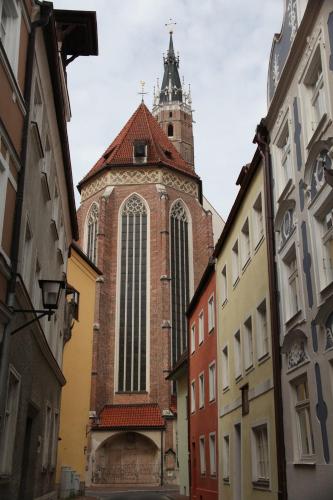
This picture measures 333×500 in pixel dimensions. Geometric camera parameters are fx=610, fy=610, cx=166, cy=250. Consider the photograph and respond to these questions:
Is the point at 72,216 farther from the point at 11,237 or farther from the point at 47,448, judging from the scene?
the point at 11,237

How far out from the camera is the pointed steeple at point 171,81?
77.4m

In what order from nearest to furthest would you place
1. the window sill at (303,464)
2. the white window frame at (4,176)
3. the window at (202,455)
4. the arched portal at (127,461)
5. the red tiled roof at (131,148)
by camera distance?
the white window frame at (4,176), the window sill at (303,464), the window at (202,455), the arched portal at (127,461), the red tiled roof at (131,148)

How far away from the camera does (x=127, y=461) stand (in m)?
39.3

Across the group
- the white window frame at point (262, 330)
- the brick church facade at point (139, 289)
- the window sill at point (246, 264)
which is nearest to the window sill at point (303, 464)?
the white window frame at point (262, 330)

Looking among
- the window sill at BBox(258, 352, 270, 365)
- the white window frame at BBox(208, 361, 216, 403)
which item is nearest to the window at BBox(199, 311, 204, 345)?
the white window frame at BBox(208, 361, 216, 403)

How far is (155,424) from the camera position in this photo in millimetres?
39281

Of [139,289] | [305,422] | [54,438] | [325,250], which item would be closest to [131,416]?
[139,289]

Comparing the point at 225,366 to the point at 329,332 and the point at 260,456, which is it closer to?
the point at 260,456

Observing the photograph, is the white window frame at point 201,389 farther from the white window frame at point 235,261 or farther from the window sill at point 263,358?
the window sill at point 263,358

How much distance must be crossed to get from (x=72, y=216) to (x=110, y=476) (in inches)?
1010

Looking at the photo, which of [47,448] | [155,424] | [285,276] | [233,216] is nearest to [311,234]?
[285,276]

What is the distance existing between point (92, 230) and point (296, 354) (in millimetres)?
38077

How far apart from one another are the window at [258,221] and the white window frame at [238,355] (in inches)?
116

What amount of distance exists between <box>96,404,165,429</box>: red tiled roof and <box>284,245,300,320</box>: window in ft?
97.9
